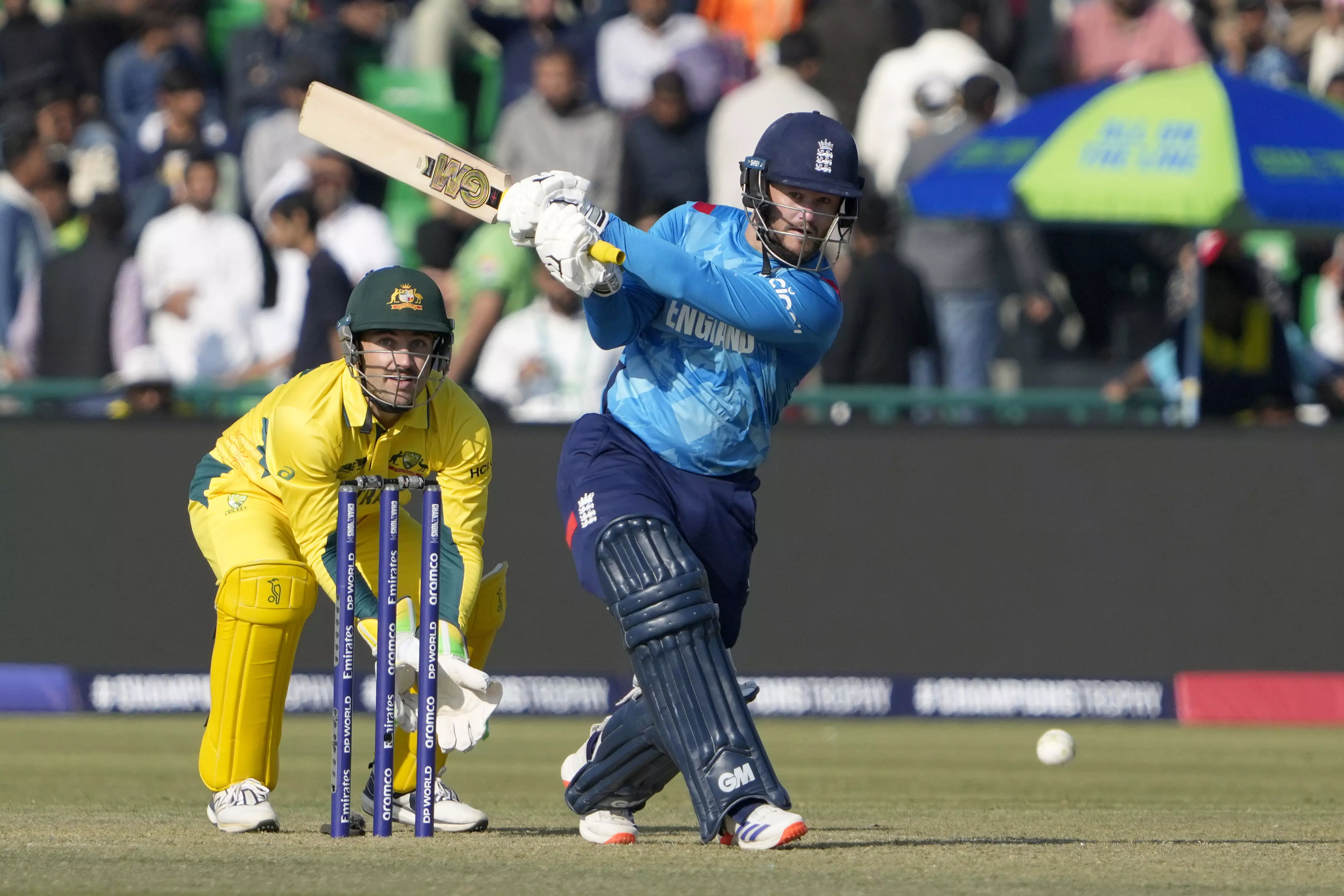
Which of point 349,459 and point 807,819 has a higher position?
point 349,459

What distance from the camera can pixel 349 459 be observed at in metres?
5.13

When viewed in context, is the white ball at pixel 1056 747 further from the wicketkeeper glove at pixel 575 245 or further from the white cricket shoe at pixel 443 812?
the wicketkeeper glove at pixel 575 245

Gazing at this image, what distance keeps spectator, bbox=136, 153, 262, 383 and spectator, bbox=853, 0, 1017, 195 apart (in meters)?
3.32

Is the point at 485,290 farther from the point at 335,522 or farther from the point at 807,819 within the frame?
the point at 335,522

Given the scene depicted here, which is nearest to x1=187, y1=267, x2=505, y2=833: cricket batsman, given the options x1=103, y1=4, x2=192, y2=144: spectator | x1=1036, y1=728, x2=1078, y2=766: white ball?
x1=1036, y1=728, x2=1078, y2=766: white ball

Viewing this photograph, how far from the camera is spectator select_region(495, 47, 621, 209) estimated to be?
11.0 m

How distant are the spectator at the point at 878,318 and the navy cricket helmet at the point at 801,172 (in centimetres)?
512

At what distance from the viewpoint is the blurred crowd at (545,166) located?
10.2 m

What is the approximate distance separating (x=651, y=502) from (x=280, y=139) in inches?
281

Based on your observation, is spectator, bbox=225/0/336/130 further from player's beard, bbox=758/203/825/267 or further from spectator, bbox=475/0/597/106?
player's beard, bbox=758/203/825/267

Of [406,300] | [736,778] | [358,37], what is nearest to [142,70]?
[358,37]

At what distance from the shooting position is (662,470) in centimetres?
493

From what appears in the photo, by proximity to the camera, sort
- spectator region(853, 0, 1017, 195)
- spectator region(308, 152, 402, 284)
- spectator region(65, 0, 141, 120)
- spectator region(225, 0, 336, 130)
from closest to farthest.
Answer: spectator region(308, 152, 402, 284), spectator region(853, 0, 1017, 195), spectator region(225, 0, 336, 130), spectator region(65, 0, 141, 120)

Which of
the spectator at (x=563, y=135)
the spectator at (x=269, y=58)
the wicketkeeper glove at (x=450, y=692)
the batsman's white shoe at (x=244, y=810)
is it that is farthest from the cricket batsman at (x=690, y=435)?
the spectator at (x=269, y=58)
